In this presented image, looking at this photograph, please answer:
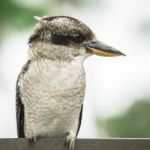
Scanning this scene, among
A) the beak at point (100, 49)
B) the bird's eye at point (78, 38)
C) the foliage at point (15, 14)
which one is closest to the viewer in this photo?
the beak at point (100, 49)

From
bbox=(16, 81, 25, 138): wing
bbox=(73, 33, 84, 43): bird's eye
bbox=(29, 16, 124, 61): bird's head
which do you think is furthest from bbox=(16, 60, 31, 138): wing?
bbox=(73, 33, 84, 43): bird's eye

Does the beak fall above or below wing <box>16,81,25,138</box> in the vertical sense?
above

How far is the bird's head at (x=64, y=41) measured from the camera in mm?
4566

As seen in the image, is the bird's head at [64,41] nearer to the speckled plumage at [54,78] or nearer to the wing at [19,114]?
the speckled plumage at [54,78]

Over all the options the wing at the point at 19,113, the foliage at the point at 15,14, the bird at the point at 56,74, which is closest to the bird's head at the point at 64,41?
the bird at the point at 56,74

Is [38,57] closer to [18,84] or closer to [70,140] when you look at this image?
[18,84]

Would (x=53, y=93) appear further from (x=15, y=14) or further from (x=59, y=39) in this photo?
(x=15, y=14)

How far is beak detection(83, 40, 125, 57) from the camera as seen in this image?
4.48 m

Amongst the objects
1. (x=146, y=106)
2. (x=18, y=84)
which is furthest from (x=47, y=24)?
(x=146, y=106)

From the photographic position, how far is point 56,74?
4.59 m

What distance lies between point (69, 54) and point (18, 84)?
0.38 metres

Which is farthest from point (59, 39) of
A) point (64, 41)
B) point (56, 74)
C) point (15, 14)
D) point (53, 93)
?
point (15, 14)

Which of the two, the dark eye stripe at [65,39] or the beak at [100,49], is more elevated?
the dark eye stripe at [65,39]

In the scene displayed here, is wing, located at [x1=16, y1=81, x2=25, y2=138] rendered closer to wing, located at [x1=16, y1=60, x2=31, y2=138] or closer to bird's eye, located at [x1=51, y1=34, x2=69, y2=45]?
wing, located at [x1=16, y1=60, x2=31, y2=138]
